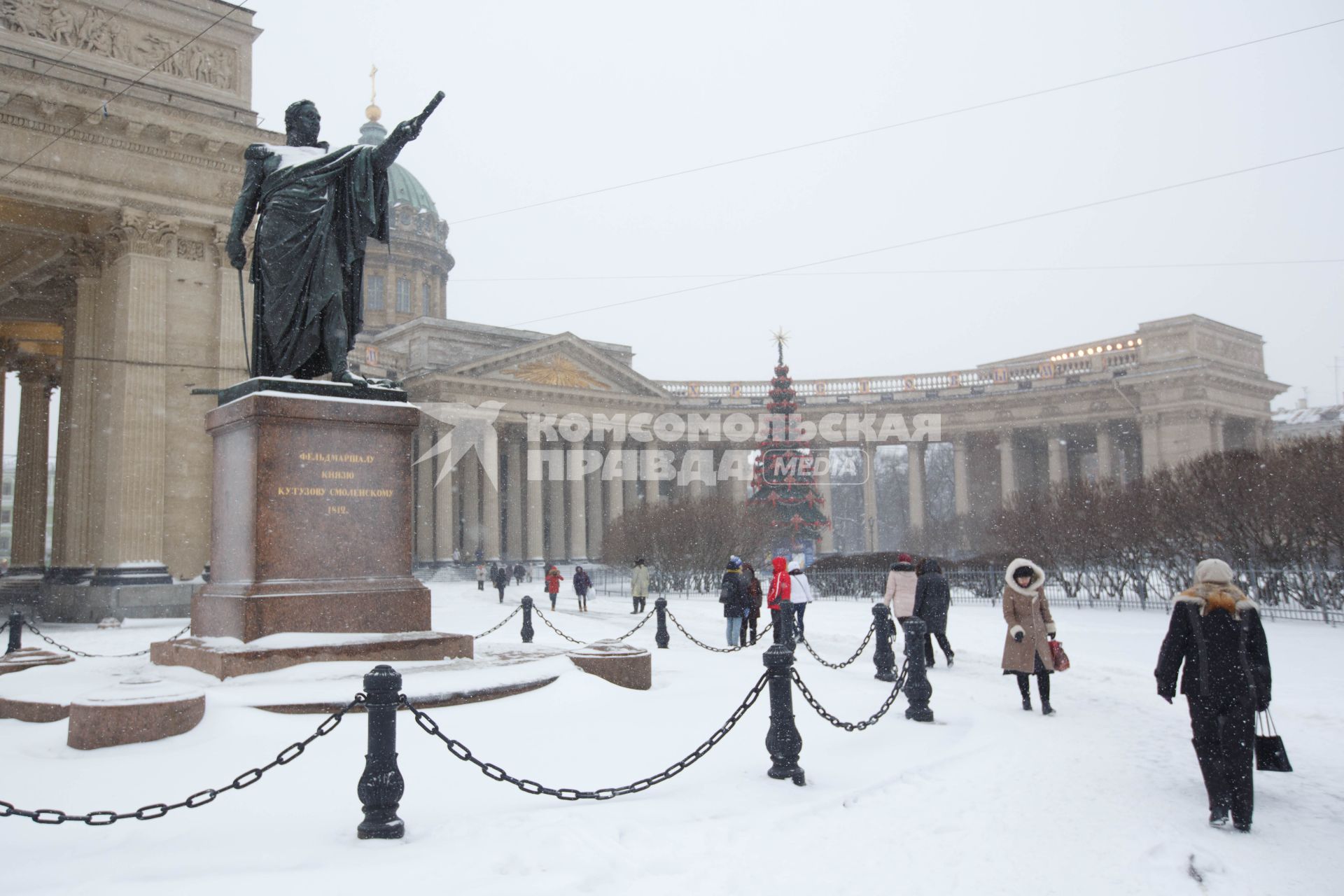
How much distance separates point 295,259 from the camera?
9352 millimetres

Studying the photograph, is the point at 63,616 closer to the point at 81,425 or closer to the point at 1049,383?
the point at 81,425

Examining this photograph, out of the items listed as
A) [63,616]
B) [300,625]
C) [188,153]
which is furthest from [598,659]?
[188,153]

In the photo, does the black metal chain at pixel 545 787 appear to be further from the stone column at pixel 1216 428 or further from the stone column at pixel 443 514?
the stone column at pixel 1216 428

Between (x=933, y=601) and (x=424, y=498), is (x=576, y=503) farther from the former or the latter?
(x=933, y=601)

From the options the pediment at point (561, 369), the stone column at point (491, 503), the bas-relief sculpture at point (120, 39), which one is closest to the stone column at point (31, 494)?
the bas-relief sculpture at point (120, 39)

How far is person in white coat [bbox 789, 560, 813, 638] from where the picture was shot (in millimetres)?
17203

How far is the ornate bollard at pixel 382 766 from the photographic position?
518 cm

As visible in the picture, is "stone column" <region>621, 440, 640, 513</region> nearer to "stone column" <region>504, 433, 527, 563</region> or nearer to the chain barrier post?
"stone column" <region>504, 433, 527, 563</region>

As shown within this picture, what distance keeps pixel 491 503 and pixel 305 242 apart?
4513cm

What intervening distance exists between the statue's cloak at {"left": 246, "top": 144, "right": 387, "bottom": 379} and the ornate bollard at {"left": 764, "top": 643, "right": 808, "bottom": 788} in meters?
5.49

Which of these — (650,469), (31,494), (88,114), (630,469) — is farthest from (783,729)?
(630,469)

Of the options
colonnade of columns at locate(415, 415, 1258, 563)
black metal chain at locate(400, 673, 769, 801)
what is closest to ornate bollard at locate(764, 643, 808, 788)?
black metal chain at locate(400, 673, 769, 801)

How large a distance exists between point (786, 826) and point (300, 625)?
Answer: 4.67m

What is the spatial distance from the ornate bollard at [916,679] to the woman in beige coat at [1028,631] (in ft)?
4.39
